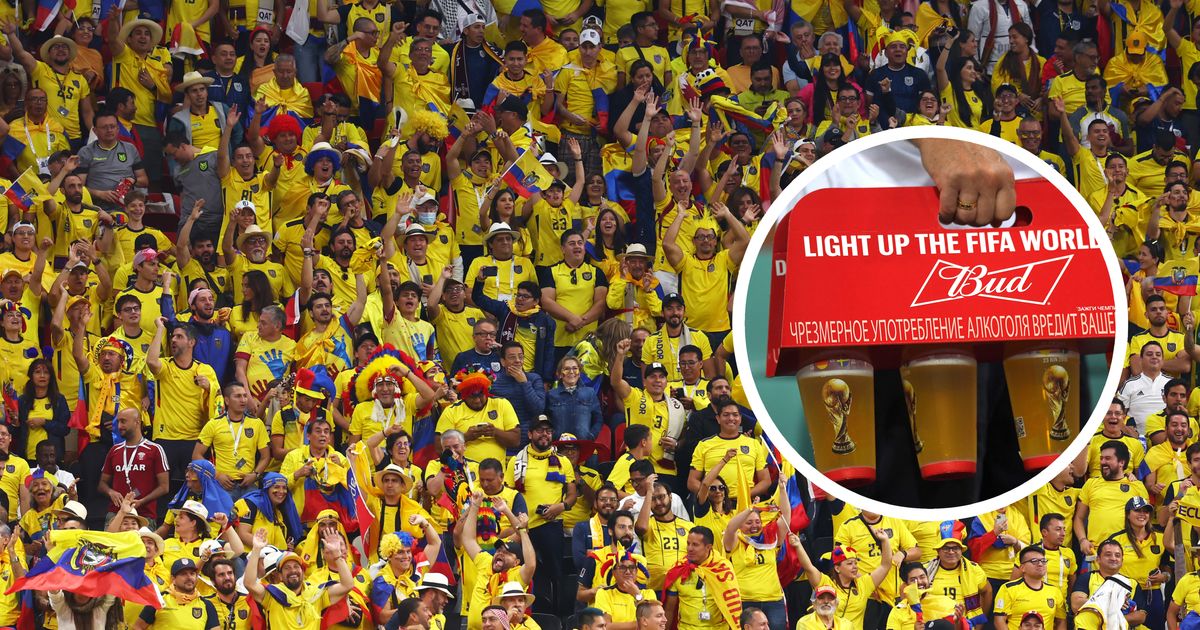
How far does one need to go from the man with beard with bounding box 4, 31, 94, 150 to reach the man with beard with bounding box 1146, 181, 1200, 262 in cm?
821

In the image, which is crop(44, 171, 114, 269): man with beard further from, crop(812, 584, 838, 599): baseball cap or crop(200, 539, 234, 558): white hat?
crop(812, 584, 838, 599): baseball cap

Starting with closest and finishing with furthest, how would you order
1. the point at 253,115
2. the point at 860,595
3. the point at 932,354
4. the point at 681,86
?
the point at 932,354 → the point at 860,595 → the point at 253,115 → the point at 681,86

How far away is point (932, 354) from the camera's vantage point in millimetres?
2312

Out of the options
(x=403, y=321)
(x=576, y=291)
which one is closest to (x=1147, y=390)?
(x=576, y=291)

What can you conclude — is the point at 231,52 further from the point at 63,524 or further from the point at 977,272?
the point at 977,272

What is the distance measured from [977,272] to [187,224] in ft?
35.8

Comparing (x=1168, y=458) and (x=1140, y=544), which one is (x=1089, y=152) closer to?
(x=1168, y=458)

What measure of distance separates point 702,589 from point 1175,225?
17.9 feet

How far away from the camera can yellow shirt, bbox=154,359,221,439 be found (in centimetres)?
1173

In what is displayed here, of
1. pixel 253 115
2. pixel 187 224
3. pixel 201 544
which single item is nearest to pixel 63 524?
pixel 201 544

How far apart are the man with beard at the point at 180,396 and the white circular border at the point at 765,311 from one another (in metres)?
9.68

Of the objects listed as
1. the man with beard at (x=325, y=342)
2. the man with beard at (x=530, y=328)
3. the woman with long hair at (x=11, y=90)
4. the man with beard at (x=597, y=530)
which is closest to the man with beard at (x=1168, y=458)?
the man with beard at (x=597, y=530)

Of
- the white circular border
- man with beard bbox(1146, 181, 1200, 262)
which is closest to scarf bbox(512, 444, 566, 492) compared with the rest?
man with beard bbox(1146, 181, 1200, 262)

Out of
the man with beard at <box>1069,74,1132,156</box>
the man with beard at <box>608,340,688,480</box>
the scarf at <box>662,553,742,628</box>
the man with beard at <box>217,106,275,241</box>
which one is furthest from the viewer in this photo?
the man with beard at <box>1069,74,1132,156</box>
